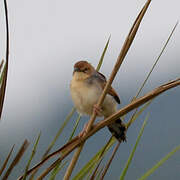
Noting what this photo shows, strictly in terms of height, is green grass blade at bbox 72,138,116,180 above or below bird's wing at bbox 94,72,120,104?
above

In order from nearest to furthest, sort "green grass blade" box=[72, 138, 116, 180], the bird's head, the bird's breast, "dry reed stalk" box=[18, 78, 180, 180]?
"dry reed stalk" box=[18, 78, 180, 180] → "green grass blade" box=[72, 138, 116, 180] → the bird's breast → the bird's head

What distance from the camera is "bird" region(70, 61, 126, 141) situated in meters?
4.59

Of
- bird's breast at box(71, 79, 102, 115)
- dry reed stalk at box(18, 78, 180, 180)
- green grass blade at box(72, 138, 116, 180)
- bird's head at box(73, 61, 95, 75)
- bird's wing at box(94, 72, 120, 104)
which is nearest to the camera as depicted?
dry reed stalk at box(18, 78, 180, 180)

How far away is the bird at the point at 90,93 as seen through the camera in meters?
4.59

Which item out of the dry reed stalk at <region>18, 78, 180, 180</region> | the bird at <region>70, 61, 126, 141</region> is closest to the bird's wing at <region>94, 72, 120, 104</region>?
the bird at <region>70, 61, 126, 141</region>

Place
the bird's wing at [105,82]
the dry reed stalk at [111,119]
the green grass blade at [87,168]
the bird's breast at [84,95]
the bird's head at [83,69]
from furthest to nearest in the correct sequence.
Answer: the bird's head at [83,69] < the bird's wing at [105,82] < the bird's breast at [84,95] < the green grass blade at [87,168] < the dry reed stalk at [111,119]

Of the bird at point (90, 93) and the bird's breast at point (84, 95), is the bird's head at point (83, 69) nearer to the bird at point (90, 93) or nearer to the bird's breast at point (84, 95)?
the bird at point (90, 93)

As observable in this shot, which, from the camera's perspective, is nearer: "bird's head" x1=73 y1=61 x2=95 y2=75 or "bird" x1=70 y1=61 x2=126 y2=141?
"bird" x1=70 y1=61 x2=126 y2=141

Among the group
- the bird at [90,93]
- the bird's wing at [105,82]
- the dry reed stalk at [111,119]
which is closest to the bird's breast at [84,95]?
the bird at [90,93]

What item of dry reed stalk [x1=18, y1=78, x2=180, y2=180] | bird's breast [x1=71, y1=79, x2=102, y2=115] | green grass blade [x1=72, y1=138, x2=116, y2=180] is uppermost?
dry reed stalk [x1=18, y1=78, x2=180, y2=180]

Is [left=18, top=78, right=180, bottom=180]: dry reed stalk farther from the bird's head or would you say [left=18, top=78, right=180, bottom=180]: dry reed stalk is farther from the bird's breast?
the bird's head

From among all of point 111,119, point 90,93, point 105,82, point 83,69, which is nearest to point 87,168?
point 111,119

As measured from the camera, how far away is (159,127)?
15075 centimetres

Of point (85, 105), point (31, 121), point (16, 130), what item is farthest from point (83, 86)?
point (31, 121)
